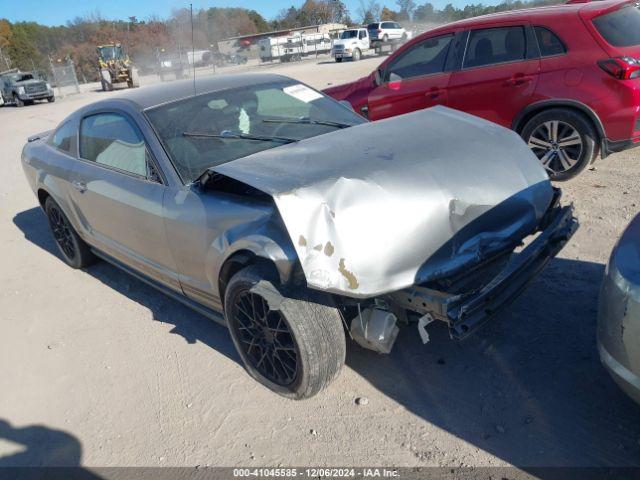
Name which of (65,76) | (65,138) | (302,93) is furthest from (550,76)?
(65,76)

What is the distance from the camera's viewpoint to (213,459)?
2658 mm

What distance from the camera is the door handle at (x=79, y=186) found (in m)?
4.19

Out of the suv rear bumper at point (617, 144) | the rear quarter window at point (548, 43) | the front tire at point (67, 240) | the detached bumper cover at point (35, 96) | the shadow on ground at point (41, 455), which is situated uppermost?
the rear quarter window at point (548, 43)

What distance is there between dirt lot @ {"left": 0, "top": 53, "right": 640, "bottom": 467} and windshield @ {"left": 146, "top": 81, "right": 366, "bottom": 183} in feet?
4.14

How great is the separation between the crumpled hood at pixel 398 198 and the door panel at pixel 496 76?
2.40 metres

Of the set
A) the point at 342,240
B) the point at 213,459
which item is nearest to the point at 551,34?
the point at 342,240

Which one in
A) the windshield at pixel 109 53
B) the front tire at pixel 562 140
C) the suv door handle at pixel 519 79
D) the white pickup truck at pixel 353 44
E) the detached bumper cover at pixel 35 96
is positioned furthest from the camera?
the windshield at pixel 109 53

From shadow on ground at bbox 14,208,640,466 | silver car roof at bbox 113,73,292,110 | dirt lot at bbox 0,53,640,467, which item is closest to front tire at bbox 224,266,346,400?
dirt lot at bbox 0,53,640,467

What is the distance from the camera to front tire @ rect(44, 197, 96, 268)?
4922mm

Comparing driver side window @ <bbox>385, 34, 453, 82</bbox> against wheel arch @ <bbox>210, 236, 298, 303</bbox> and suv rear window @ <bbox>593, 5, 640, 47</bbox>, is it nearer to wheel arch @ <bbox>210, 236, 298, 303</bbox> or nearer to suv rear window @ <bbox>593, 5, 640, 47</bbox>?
suv rear window @ <bbox>593, 5, 640, 47</bbox>

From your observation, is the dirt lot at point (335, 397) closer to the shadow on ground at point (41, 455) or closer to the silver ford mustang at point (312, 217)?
the shadow on ground at point (41, 455)

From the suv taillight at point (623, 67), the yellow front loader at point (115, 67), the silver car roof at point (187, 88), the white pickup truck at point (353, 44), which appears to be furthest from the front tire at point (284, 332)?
the yellow front loader at point (115, 67)

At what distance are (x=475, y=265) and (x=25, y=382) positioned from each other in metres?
3.00

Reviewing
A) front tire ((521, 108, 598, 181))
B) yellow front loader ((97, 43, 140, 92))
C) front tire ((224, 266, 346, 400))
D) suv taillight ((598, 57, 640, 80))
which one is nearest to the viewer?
front tire ((224, 266, 346, 400))
